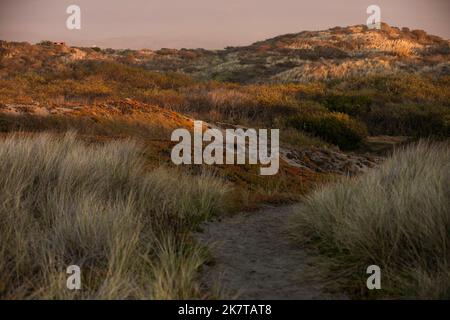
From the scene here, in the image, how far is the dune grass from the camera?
427 centimetres

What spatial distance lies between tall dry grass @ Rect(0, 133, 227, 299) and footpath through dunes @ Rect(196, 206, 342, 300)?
265 millimetres

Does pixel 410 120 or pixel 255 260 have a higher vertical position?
pixel 410 120

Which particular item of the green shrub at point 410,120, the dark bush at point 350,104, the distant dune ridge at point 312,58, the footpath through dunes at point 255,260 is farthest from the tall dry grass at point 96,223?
Answer: the distant dune ridge at point 312,58

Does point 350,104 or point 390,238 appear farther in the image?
point 350,104

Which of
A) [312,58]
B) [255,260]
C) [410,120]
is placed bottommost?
[255,260]

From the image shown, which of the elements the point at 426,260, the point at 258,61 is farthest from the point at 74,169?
the point at 258,61

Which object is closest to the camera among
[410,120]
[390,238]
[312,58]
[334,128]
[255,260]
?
[390,238]

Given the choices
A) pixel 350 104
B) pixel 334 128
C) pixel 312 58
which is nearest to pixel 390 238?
pixel 334 128

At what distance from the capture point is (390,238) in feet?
16.3

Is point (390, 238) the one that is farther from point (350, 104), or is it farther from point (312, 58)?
point (312, 58)

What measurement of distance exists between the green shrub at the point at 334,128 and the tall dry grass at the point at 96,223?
36.0ft

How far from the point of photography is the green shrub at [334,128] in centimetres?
1848

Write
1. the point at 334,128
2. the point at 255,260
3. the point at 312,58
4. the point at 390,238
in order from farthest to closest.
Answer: the point at 312,58 → the point at 334,128 → the point at 255,260 → the point at 390,238

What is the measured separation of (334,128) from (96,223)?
1502 cm
